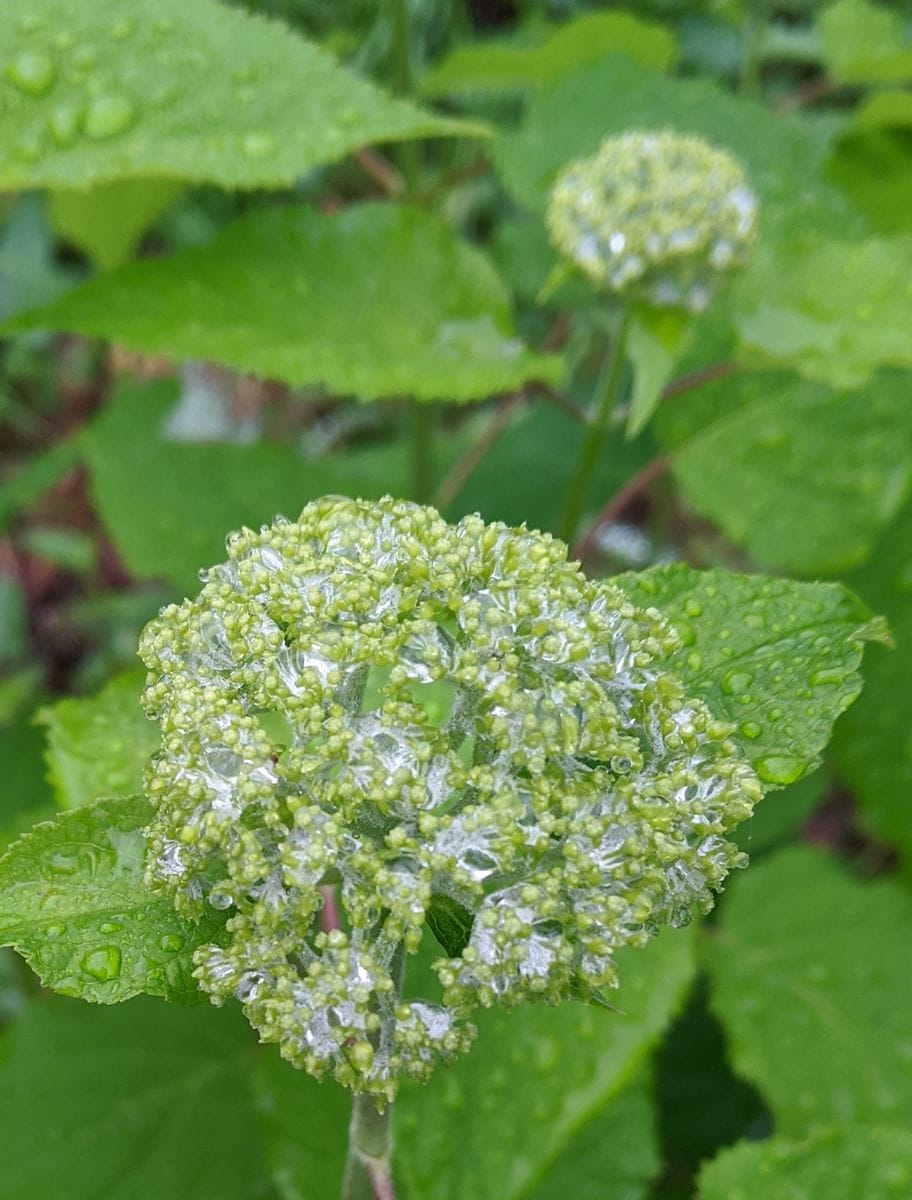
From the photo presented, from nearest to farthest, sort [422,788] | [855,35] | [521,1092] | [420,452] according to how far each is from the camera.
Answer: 1. [422,788]
2. [521,1092]
3. [420,452]
4. [855,35]

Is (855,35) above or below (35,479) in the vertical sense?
above

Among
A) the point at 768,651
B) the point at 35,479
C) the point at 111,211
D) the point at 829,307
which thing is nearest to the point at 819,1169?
the point at 768,651

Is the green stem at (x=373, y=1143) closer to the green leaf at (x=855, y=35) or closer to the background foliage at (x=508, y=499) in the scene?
the background foliage at (x=508, y=499)

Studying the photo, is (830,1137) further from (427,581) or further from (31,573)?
(31,573)

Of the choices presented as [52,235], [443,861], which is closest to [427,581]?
[443,861]

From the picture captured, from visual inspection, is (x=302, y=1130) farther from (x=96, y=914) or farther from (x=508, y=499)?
(x=508, y=499)

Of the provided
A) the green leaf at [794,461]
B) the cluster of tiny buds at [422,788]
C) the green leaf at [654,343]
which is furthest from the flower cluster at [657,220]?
the cluster of tiny buds at [422,788]

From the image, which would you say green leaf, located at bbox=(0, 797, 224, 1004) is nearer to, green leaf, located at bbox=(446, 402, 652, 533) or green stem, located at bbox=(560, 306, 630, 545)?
green stem, located at bbox=(560, 306, 630, 545)
